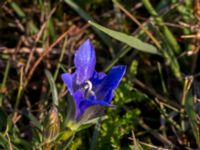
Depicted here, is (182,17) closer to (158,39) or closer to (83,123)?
(158,39)

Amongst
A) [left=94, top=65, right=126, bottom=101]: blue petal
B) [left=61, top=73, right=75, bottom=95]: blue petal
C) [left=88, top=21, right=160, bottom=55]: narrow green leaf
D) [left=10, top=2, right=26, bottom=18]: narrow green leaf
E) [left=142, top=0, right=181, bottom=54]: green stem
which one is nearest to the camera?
[left=61, top=73, right=75, bottom=95]: blue petal

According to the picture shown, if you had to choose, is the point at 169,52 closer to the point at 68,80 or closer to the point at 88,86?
the point at 88,86

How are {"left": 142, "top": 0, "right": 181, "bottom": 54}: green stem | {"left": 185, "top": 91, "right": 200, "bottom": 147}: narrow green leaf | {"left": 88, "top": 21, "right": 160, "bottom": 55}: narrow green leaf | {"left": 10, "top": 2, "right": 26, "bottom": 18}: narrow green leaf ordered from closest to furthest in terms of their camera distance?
1. {"left": 185, "top": 91, "right": 200, "bottom": 147}: narrow green leaf
2. {"left": 88, "top": 21, "right": 160, "bottom": 55}: narrow green leaf
3. {"left": 142, "top": 0, "right": 181, "bottom": 54}: green stem
4. {"left": 10, "top": 2, "right": 26, "bottom": 18}: narrow green leaf

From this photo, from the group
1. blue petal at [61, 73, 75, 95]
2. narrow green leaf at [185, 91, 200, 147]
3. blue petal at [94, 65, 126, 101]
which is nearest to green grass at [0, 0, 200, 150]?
narrow green leaf at [185, 91, 200, 147]

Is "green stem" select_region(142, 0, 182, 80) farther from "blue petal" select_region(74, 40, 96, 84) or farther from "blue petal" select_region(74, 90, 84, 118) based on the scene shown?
"blue petal" select_region(74, 90, 84, 118)

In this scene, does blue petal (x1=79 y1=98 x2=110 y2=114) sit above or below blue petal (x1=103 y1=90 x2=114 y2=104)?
above

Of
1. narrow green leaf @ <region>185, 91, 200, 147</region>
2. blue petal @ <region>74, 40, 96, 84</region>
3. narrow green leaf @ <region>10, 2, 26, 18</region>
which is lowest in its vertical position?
narrow green leaf @ <region>185, 91, 200, 147</region>

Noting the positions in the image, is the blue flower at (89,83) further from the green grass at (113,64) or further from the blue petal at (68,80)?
the green grass at (113,64)

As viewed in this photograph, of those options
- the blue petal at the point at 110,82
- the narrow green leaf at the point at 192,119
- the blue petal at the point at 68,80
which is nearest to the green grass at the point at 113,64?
the narrow green leaf at the point at 192,119
